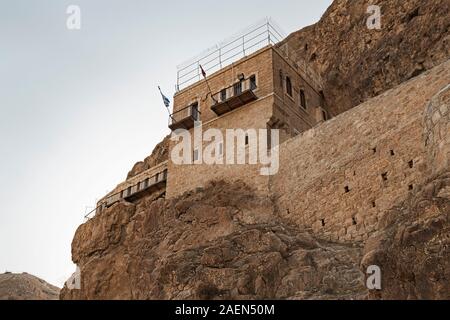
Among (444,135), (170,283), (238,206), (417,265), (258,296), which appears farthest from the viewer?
(238,206)

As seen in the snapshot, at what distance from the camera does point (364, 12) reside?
32.8 metres

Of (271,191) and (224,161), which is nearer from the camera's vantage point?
(271,191)

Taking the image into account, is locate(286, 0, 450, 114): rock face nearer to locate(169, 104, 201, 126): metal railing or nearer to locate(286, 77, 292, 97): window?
locate(286, 77, 292, 97): window

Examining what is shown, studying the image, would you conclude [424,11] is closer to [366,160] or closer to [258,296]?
[366,160]

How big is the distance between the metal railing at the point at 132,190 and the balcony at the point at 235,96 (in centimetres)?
562

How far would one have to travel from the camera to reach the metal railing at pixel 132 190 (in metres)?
32.7

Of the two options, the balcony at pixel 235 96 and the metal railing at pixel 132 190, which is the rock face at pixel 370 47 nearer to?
the balcony at pixel 235 96

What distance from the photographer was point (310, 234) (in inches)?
827

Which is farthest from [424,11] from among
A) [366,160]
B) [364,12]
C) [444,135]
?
[444,135]

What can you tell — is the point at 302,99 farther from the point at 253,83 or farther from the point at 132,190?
the point at 132,190

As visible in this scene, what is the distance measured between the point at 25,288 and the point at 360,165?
28.1 metres

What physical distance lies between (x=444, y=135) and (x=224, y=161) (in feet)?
43.6

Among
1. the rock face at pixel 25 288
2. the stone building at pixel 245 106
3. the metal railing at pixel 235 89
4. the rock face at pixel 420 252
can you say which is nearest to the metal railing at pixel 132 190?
the stone building at pixel 245 106

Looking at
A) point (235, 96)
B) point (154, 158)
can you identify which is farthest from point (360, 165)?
point (154, 158)
